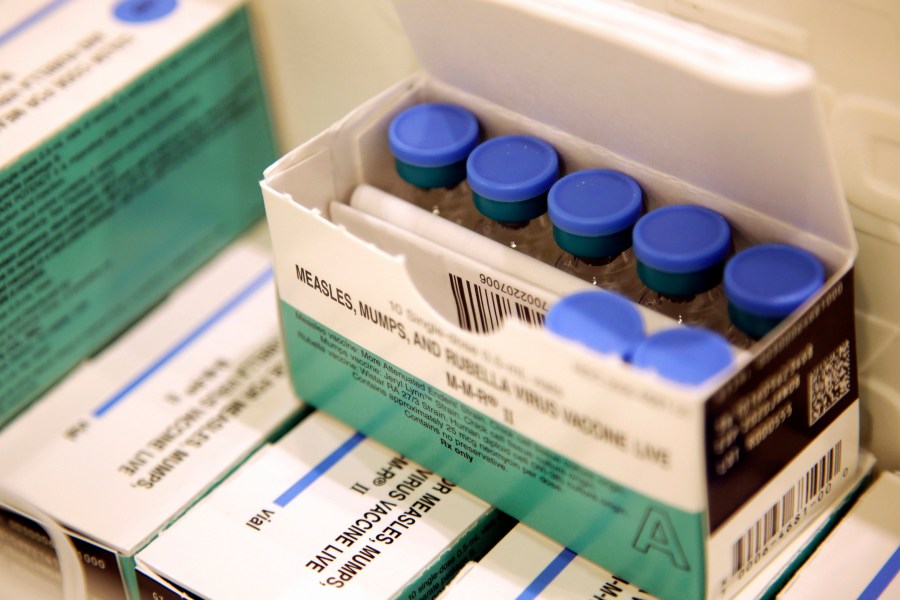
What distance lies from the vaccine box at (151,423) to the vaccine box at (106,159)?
0.03 meters

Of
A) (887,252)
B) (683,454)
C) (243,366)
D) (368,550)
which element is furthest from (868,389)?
(243,366)

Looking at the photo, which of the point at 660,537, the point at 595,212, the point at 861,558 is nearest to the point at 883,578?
the point at 861,558

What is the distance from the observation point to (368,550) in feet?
2.08

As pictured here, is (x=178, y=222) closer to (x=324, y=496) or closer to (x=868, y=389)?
(x=324, y=496)

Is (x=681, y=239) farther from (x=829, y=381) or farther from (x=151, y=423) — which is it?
(x=151, y=423)

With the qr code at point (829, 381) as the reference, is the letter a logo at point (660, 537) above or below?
below

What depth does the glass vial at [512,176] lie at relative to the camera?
617 mm

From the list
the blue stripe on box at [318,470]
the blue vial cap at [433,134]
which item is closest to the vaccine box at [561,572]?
the blue stripe on box at [318,470]

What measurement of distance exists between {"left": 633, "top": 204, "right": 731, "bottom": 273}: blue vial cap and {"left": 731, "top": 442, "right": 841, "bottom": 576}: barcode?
127 millimetres

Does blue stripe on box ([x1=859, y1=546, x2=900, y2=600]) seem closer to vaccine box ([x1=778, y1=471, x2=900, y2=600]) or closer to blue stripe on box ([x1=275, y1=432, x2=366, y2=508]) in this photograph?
vaccine box ([x1=778, y1=471, x2=900, y2=600])

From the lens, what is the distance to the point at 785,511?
0.59 meters

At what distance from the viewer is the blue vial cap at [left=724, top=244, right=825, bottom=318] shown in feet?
1.76

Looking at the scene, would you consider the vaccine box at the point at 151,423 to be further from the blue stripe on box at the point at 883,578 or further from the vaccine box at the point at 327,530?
the blue stripe on box at the point at 883,578

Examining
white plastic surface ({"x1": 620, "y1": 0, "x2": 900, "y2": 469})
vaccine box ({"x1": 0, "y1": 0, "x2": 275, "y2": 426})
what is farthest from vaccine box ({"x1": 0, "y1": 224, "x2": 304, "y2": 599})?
white plastic surface ({"x1": 620, "y1": 0, "x2": 900, "y2": 469})
